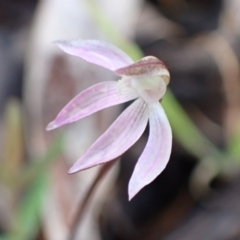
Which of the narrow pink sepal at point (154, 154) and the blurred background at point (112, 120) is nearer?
the narrow pink sepal at point (154, 154)

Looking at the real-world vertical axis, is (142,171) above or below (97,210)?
above

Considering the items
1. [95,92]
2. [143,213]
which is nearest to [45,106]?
[143,213]

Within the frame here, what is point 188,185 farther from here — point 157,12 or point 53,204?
point 157,12

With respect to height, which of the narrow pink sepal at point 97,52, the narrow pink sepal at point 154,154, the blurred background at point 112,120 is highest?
the narrow pink sepal at point 97,52

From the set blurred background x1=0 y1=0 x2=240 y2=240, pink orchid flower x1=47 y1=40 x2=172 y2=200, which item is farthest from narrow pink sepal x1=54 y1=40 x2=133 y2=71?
blurred background x1=0 y1=0 x2=240 y2=240

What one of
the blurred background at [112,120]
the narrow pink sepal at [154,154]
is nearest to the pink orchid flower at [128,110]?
the narrow pink sepal at [154,154]

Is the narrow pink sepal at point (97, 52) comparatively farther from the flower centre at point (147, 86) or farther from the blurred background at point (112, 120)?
the blurred background at point (112, 120)

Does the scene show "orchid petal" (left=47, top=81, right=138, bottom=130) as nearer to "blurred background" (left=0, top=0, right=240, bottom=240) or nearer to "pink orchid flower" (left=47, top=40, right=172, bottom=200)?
"pink orchid flower" (left=47, top=40, right=172, bottom=200)

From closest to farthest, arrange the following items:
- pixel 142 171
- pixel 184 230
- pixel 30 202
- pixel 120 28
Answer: pixel 142 171
pixel 30 202
pixel 184 230
pixel 120 28
